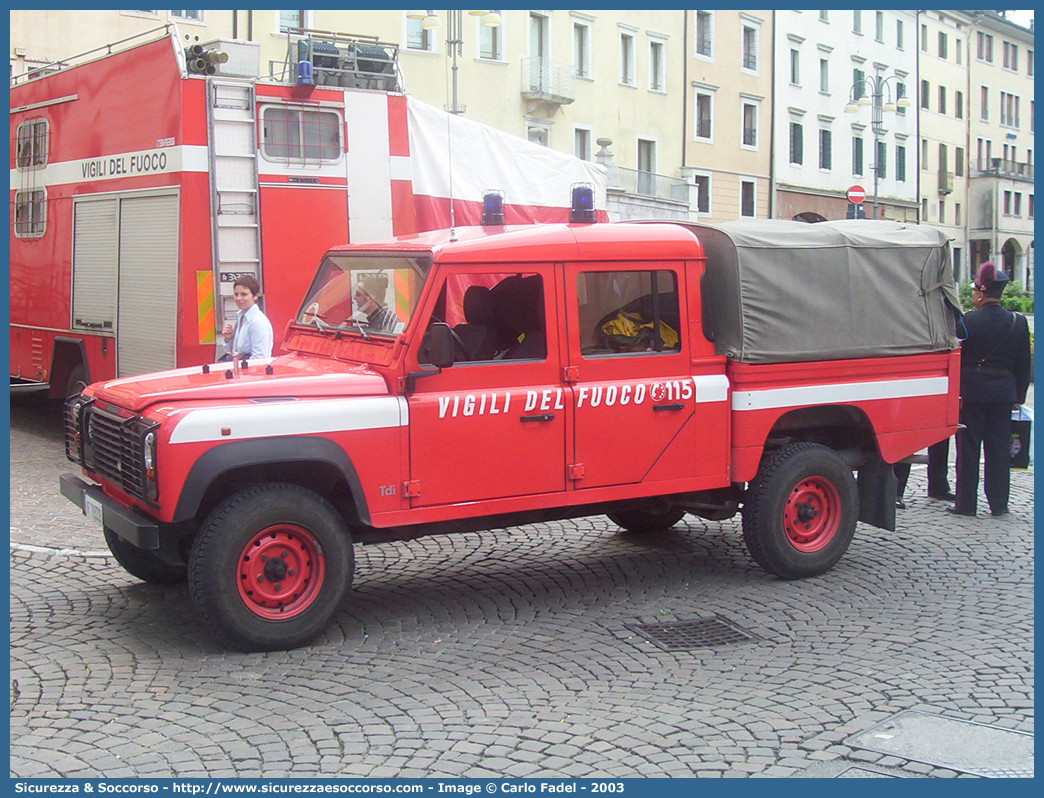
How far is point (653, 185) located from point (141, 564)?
111 feet

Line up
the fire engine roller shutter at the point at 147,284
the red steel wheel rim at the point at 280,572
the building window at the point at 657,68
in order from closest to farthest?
the red steel wheel rim at the point at 280,572 < the fire engine roller shutter at the point at 147,284 < the building window at the point at 657,68

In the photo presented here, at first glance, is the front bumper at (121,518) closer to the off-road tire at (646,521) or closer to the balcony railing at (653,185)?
the off-road tire at (646,521)

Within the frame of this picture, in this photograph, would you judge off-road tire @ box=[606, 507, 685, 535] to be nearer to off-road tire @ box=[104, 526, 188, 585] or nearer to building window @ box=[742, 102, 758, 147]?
off-road tire @ box=[104, 526, 188, 585]

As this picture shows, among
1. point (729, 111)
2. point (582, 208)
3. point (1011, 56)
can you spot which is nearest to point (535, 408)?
point (582, 208)

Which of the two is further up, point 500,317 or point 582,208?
point 582,208

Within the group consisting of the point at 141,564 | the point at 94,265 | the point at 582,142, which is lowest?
the point at 141,564

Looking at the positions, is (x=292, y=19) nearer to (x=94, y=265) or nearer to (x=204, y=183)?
(x=94, y=265)

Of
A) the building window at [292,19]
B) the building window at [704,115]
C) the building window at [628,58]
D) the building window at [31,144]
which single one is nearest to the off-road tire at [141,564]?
the building window at [31,144]

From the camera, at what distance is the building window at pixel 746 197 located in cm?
5178

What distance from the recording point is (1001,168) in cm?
7706

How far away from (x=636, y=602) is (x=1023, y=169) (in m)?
81.8

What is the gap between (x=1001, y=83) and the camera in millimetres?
74875

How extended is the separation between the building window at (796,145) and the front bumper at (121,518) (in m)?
52.0

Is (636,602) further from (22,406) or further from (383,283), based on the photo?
(22,406)
